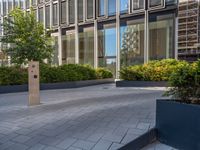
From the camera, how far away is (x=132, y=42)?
2075cm

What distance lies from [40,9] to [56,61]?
7.19 meters

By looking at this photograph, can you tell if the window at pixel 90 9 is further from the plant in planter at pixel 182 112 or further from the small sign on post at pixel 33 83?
the plant in planter at pixel 182 112

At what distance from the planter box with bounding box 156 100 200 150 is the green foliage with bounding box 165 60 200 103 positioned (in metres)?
0.30

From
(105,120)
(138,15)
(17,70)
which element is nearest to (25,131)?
(105,120)

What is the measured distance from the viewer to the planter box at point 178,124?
4020mm

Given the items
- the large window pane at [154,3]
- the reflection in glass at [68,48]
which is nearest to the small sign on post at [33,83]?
the large window pane at [154,3]

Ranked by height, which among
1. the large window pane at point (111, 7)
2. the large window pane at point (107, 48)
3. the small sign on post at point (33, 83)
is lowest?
the small sign on post at point (33, 83)

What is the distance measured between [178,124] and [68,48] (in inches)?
920

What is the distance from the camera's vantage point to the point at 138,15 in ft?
65.9

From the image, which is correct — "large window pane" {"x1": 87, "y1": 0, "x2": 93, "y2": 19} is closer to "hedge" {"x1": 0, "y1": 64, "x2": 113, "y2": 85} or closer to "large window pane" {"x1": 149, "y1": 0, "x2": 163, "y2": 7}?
"large window pane" {"x1": 149, "y1": 0, "x2": 163, "y2": 7}

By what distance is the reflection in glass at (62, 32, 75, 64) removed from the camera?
26.2 meters

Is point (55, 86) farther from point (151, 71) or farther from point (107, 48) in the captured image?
point (107, 48)

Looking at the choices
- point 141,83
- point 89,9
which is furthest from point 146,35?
point 89,9

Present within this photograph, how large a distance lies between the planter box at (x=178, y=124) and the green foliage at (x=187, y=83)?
0.98 feet
